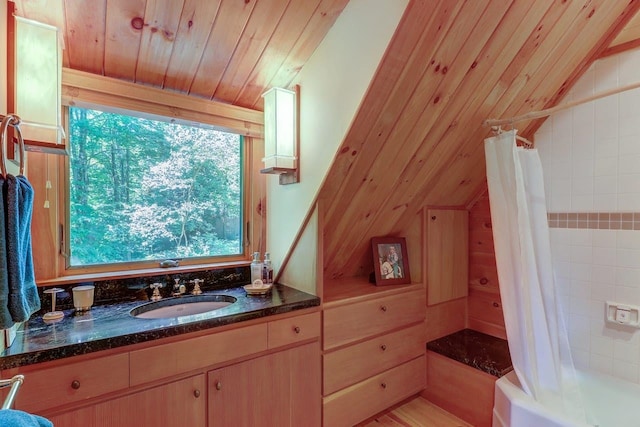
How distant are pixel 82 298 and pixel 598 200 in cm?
281

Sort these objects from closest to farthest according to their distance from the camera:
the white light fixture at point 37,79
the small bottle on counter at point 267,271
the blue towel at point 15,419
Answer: the blue towel at point 15,419, the white light fixture at point 37,79, the small bottle on counter at point 267,271

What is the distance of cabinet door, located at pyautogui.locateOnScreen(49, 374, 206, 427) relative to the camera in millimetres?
1119

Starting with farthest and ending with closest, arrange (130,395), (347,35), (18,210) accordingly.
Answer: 1. (347,35)
2. (130,395)
3. (18,210)

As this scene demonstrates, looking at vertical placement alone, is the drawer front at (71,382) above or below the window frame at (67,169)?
below

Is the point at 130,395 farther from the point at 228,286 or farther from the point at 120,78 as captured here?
the point at 120,78

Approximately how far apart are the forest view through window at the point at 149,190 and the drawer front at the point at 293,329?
712mm

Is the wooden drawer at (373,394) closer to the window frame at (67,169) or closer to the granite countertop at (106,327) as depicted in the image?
the granite countertop at (106,327)

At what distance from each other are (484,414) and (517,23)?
6.97ft

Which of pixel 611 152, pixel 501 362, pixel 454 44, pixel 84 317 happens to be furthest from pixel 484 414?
pixel 84 317

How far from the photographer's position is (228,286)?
6.47ft

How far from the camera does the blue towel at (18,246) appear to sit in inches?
34.3

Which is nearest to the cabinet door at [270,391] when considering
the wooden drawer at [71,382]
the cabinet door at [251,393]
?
the cabinet door at [251,393]

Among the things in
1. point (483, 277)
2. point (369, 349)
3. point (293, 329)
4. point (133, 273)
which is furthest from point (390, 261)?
point (133, 273)

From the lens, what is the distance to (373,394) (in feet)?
6.52
